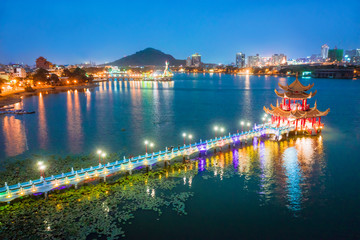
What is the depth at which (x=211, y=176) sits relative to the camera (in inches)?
1071

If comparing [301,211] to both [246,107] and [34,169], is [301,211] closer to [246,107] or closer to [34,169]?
[34,169]

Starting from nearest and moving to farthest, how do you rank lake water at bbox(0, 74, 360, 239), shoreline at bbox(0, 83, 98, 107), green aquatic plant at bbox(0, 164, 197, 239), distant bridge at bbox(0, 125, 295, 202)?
green aquatic plant at bbox(0, 164, 197, 239)
lake water at bbox(0, 74, 360, 239)
distant bridge at bbox(0, 125, 295, 202)
shoreline at bbox(0, 83, 98, 107)

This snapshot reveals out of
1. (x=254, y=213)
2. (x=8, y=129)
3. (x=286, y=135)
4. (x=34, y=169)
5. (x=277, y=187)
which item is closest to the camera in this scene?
(x=254, y=213)

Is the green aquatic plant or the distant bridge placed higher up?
the distant bridge

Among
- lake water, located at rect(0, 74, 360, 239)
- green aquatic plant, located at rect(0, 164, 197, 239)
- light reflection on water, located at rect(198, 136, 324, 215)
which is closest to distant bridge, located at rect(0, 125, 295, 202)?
green aquatic plant, located at rect(0, 164, 197, 239)

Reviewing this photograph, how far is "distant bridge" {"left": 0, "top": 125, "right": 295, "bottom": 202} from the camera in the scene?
21.0m

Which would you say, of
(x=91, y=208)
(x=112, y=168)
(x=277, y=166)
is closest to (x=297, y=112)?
(x=277, y=166)

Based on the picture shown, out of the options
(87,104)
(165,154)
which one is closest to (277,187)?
(165,154)

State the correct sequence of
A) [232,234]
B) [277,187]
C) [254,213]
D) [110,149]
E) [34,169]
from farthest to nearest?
[110,149] → [34,169] → [277,187] → [254,213] → [232,234]

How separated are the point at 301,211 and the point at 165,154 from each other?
45.5ft

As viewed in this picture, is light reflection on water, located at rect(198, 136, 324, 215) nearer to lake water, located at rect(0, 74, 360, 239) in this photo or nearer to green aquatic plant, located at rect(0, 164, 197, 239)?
lake water, located at rect(0, 74, 360, 239)

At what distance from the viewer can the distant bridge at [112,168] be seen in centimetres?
2105

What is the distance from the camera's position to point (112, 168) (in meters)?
25.2

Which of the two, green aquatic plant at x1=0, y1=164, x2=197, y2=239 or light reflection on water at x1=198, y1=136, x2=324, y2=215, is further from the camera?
light reflection on water at x1=198, y1=136, x2=324, y2=215
